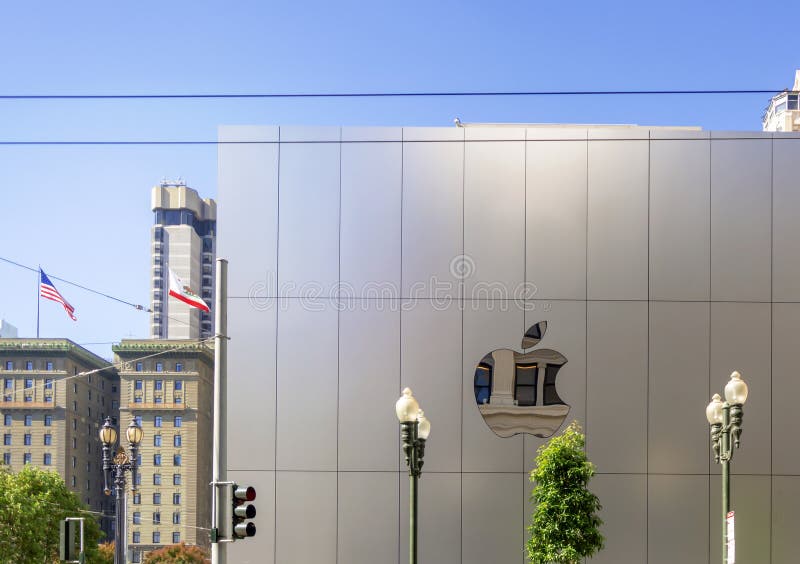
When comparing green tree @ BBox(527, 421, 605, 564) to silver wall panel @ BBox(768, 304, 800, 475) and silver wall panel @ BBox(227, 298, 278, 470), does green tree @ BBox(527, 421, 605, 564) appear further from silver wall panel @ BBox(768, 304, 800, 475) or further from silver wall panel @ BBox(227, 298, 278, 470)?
silver wall panel @ BBox(227, 298, 278, 470)

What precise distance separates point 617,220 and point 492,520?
7943mm

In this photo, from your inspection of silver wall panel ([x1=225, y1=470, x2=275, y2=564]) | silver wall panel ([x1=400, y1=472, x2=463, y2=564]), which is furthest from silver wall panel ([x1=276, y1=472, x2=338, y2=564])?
silver wall panel ([x1=400, y1=472, x2=463, y2=564])

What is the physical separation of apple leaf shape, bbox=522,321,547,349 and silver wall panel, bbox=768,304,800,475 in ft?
17.3

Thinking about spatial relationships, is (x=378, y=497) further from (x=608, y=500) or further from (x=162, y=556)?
(x=162, y=556)

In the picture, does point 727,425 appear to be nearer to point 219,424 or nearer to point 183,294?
point 219,424

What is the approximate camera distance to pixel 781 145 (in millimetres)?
21281

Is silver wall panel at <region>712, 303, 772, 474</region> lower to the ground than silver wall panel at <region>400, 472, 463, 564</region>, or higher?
higher

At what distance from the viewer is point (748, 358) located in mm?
21000

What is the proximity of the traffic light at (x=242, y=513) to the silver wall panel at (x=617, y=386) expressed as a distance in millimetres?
10391

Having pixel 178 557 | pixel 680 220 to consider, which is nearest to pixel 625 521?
pixel 680 220

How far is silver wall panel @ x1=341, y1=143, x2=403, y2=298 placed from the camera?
21281 mm

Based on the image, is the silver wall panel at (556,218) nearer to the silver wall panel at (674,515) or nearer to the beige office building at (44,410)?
the silver wall panel at (674,515)

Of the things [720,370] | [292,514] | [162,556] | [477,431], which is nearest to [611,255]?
[720,370]

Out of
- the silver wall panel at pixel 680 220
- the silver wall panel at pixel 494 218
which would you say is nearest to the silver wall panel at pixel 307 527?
the silver wall panel at pixel 494 218
